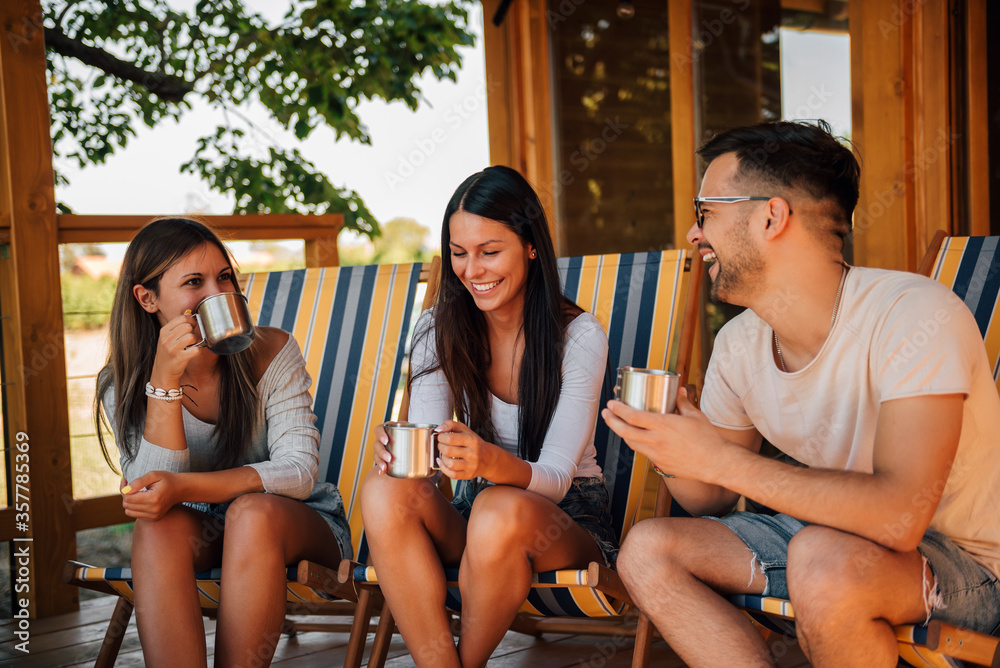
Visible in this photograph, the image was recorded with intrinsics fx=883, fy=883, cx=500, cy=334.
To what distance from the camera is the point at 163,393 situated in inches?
81.1

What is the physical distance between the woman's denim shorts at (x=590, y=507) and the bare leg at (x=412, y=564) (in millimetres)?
309

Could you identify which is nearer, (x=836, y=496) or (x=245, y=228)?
(x=836, y=496)

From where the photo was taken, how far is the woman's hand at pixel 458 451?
173cm

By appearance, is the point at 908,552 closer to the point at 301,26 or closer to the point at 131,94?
the point at 301,26

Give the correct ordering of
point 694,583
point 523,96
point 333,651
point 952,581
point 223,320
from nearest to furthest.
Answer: point 952,581
point 694,583
point 223,320
point 333,651
point 523,96

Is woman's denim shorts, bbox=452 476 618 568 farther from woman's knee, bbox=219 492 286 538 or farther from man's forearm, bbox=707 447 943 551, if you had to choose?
man's forearm, bbox=707 447 943 551

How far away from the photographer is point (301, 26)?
5750 millimetres

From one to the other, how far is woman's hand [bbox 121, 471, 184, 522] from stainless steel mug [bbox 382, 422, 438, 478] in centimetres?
56

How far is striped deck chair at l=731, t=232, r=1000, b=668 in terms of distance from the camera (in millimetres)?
1426

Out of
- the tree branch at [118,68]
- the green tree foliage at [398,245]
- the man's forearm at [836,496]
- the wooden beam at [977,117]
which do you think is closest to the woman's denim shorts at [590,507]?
the man's forearm at [836,496]

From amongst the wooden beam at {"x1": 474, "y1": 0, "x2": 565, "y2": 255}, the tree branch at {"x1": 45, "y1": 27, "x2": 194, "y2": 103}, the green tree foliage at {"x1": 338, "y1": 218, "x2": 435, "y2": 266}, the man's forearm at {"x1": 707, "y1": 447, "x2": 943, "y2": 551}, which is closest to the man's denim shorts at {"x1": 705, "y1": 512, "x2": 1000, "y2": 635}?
the man's forearm at {"x1": 707, "y1": 447, "x2": 943, "y2": 551}

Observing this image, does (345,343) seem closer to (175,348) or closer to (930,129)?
(175,348)

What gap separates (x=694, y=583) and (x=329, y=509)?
103 cm

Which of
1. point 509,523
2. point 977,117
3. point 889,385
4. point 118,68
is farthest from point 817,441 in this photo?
point 118,68
